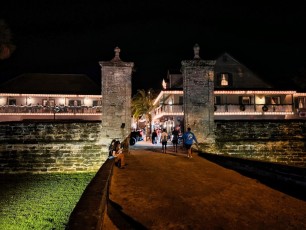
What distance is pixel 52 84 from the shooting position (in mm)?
34438

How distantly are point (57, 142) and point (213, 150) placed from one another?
26.6 feet

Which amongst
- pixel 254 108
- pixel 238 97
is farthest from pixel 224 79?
pixel 254 108

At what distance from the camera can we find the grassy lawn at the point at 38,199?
8664 mm

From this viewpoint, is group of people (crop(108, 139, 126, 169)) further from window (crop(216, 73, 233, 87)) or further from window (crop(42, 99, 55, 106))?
window (crop(42, 99, 55, 106))

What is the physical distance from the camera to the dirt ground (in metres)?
4.44

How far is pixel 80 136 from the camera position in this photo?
Answer: 45.4ft

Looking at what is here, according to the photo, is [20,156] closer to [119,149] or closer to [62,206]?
[62,206]

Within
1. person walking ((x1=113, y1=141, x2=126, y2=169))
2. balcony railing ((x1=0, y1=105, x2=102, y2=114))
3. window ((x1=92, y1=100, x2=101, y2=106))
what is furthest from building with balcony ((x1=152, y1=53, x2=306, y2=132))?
person walking ((x1=113, y1=141, x2=126, y2=169))

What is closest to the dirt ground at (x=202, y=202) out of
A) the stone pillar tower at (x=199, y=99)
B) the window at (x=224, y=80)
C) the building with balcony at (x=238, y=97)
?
the stone pillar tower at (x=199, y=99)

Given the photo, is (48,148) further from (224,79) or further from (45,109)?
(224,79)

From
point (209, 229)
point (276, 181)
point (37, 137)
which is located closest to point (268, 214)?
point (209, 229)

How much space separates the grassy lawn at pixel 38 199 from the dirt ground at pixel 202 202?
9.60ft

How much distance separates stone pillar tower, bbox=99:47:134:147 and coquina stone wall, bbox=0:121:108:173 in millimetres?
1220

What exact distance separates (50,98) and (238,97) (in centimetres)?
2181
